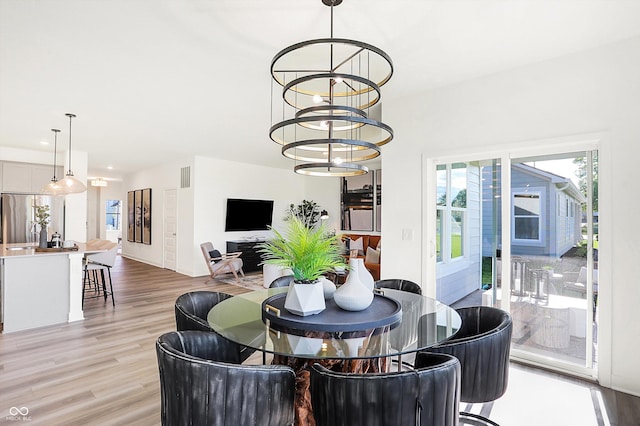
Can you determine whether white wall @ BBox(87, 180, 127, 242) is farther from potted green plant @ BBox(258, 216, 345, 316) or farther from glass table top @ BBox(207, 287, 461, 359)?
potted green plant @ BBox(258, 216, 345, 316)

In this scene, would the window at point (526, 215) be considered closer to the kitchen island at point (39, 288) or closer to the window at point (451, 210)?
the window at point (451, 210)

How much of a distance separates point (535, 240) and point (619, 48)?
1.73 metres

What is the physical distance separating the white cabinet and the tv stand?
3.95m

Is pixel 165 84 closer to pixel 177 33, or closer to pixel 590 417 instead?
pixel 177 33

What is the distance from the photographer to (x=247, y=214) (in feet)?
27.8

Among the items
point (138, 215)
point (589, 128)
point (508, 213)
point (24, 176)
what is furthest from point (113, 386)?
point (138, 215)

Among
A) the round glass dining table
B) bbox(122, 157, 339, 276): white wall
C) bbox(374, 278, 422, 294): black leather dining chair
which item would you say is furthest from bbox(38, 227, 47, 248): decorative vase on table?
bbox(374, 278, 422, 294): black leather dining chair

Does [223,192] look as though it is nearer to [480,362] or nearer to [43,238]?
[43,238]

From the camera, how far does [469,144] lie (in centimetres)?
354

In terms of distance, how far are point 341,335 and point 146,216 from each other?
9.13 meters

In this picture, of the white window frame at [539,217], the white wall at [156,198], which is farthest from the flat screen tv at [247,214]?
the white window frame at [539,217]

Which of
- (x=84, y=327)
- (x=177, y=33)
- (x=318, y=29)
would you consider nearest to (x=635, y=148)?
(x=318, y=29)

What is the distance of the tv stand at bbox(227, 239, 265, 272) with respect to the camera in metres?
8.02

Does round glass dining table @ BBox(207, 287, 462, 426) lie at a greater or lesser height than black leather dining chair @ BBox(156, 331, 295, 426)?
greater
